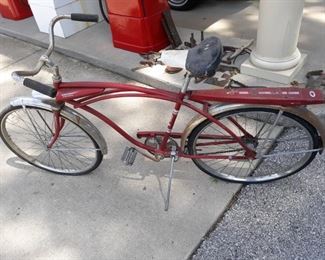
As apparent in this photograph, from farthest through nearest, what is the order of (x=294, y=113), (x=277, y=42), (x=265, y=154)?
(x=277, y=42)
(x=265, y=154)
(x=294, y=113)

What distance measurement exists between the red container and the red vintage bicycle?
2.35 meters

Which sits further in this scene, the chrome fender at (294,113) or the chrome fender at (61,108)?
the chrome fender at (61,108)

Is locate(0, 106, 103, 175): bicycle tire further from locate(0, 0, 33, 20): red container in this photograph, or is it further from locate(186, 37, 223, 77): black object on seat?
locate(0, 0, 33, 20): red container

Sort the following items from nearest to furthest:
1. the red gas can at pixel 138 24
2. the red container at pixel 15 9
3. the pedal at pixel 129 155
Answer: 1. the pedal at pixel 129 155
2. the red gas can at pixel 138 24
3. the red container at pixel 15 9

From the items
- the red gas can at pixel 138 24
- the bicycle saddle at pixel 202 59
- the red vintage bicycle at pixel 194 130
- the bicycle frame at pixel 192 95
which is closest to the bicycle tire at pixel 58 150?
the red vintage bicycle at pixel 194 130

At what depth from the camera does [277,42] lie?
107 inches

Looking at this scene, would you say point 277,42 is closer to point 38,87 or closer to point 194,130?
point 194,130

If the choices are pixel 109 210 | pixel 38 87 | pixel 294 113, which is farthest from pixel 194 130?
pixel 38 87

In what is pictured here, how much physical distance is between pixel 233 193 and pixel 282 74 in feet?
3.64

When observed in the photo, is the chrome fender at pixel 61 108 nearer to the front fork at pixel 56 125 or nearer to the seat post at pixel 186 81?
the front fork at pixel 56 125

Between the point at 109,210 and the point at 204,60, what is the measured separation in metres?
1.19

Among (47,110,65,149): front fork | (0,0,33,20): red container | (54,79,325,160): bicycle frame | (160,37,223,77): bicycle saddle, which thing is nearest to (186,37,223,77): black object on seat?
(160,37,223,77): bicycle saddle

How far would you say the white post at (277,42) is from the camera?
2.56 m

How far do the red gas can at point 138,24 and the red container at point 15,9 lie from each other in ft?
6.06
